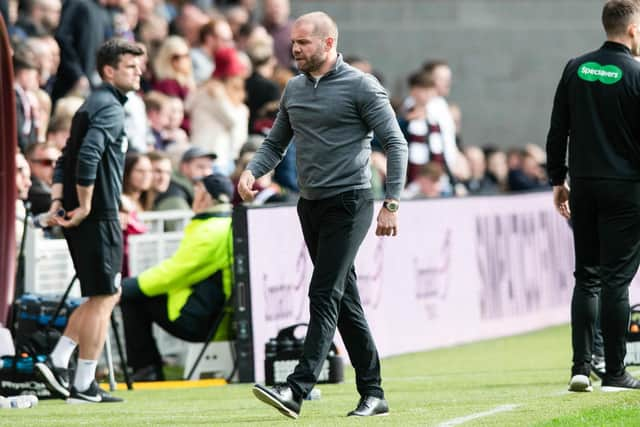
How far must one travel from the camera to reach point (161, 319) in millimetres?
12797

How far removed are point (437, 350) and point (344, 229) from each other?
20.3 feet

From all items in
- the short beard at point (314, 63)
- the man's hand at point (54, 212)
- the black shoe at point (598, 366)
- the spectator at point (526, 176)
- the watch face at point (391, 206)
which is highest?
the short beard at point (314, 63)

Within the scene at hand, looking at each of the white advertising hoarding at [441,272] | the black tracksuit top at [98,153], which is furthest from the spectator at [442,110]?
the black tracksuit top at [98,153]

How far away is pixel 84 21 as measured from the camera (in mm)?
16781

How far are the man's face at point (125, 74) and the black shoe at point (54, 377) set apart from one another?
184 centimetres

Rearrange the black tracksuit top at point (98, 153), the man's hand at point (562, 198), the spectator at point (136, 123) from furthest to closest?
the spectator at point (136, 123), the black tracksuit top at point (98, 153), the man's hand at point (562, 198)

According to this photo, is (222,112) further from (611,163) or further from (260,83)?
(611,163)

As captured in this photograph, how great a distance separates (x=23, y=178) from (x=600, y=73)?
16.2 ft

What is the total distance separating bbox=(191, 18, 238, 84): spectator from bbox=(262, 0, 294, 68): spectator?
215 cm

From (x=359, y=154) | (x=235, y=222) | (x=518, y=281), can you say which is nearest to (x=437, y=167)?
(x=518, y=281)

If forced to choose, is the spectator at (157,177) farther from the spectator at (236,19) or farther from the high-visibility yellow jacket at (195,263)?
the spectator at (236,19)

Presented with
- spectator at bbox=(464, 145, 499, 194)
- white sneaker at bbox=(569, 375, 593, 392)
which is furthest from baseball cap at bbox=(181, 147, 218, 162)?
spectator at bbox=(464, 145, 499, 194)

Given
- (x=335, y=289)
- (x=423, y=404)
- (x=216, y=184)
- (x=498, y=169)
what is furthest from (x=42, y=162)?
(x=498, y=169)

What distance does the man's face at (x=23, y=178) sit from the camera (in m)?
12.7
